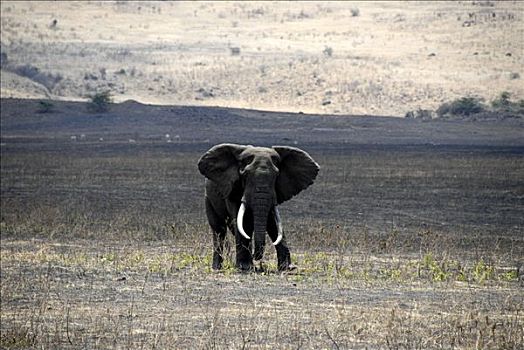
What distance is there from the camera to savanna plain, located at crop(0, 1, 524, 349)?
41.1 feet

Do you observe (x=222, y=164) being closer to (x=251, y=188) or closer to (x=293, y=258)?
(x=251, y=188)

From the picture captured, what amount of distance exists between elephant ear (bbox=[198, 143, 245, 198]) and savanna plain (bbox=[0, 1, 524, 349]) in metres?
0.84

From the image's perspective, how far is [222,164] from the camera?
16.5m

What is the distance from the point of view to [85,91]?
8125cm

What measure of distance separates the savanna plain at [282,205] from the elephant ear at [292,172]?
973mm

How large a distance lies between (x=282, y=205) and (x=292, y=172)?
1182 centimetres

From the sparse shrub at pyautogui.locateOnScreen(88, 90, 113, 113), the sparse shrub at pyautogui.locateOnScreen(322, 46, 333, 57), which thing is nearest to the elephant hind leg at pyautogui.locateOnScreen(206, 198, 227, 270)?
the sparse shrub at pyautogui.locateOnScreen(88, 90, 113, 113)

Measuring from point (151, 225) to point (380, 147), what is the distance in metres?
31.1

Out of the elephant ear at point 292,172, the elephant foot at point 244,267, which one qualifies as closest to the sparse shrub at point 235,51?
the elephant ear at point 292,172

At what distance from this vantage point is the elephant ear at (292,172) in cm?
1655

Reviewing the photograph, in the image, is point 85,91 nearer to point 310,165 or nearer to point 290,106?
point 290,106

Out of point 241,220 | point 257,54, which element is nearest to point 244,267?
point 241,220

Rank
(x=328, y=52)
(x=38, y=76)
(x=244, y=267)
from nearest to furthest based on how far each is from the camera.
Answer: (x=244, y=267), (x=38, y=76), (x=328, y=52)

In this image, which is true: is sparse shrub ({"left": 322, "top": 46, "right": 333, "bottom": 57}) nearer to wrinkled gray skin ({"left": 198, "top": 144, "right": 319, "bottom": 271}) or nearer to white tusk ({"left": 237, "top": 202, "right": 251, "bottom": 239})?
wrinkled gray skin ({"left": 198, "top": 144, "right": 319, "bottom": 271})
